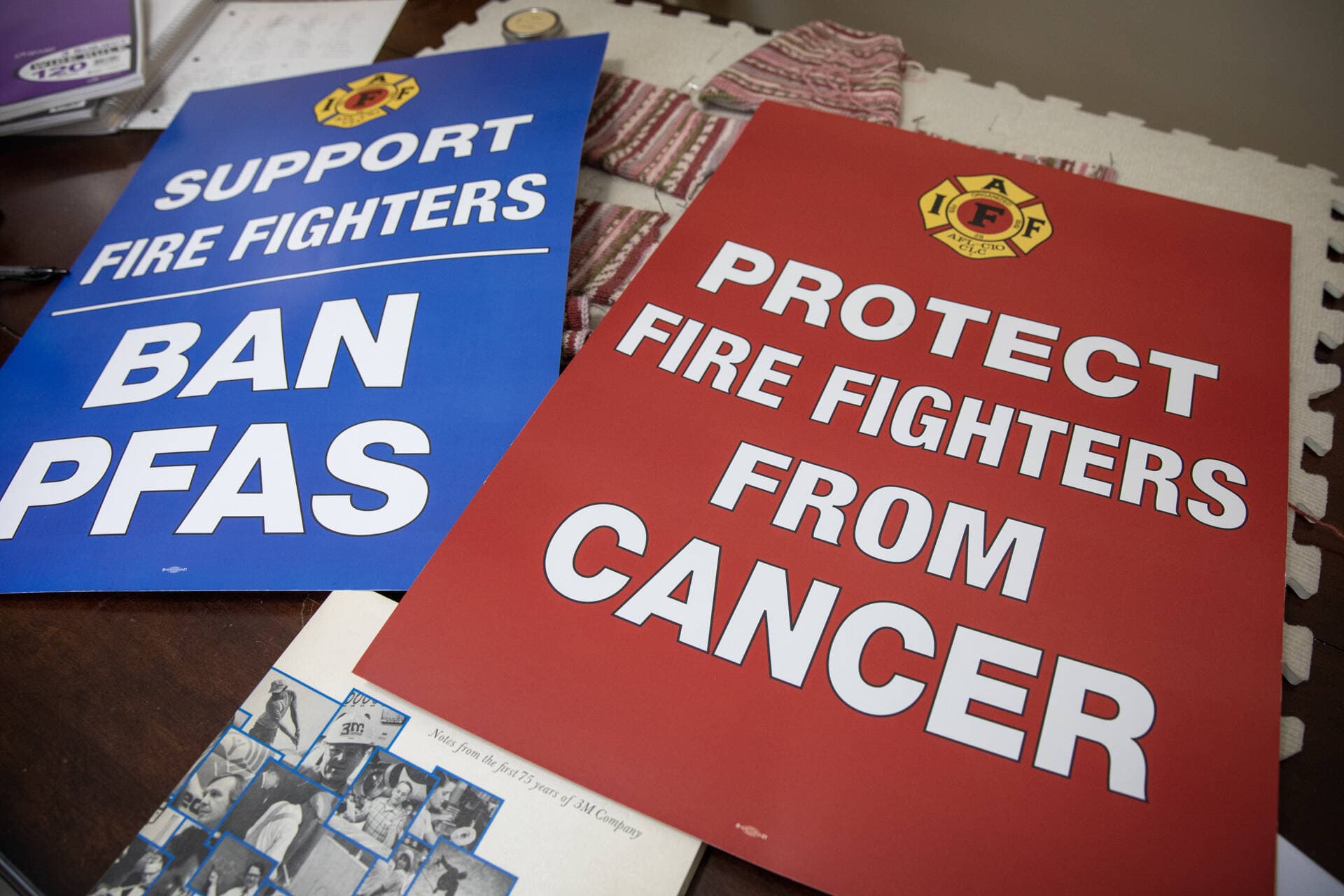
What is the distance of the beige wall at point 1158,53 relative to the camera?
880 millimetres

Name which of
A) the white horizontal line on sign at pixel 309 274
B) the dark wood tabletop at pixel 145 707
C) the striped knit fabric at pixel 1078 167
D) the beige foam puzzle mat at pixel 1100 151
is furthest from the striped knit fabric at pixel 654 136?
the dark wood tabletop at pixel 145 707

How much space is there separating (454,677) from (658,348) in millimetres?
295

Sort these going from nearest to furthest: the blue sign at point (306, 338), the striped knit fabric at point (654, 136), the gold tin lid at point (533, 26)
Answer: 1. the blue sign at point (306, 338)
2. the striped knit fabric at point (654, 136)
3. the gold tin lid at point (533, 26)

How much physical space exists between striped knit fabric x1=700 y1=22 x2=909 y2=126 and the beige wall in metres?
0.07

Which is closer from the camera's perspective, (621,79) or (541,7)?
(621,79)

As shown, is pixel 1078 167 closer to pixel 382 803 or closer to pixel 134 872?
pixel 382 803

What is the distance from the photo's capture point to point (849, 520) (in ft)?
1.92

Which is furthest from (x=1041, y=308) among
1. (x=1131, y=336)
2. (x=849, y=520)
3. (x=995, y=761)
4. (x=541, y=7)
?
(x=541, y=7)

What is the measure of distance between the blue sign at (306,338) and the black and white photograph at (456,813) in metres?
0.15

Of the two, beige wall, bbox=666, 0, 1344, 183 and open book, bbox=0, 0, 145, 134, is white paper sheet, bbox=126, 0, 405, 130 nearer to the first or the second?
A: open book, bbox=0, 0, 145, 134

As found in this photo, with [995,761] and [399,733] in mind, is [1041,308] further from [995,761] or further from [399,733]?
[399,733]

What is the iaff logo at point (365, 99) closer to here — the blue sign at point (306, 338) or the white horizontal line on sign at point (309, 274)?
the blue sign at point (306, 338)

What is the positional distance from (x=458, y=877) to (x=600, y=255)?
51 cm

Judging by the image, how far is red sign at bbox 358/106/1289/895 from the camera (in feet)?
1.59
